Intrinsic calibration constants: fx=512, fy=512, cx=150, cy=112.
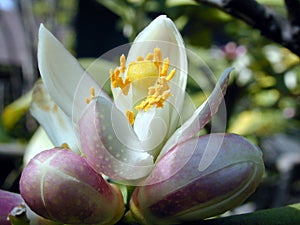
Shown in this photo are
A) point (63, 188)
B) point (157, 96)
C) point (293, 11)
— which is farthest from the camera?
point (293, 11)

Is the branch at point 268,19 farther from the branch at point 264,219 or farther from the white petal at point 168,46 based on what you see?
the branch at point 264,219

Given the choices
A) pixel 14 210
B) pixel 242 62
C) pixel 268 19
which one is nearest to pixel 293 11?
pixel 268 19

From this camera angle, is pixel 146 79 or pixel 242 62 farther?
pixel 242 62

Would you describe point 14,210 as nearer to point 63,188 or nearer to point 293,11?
point 63,188

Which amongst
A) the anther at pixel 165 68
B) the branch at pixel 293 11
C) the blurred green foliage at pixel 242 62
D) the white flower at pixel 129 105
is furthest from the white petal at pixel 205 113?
the blurred green foliage at pixel 242 62

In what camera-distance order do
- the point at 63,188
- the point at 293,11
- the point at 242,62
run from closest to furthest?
the point at 63,188, the point at 293,11, the point at 242,62
